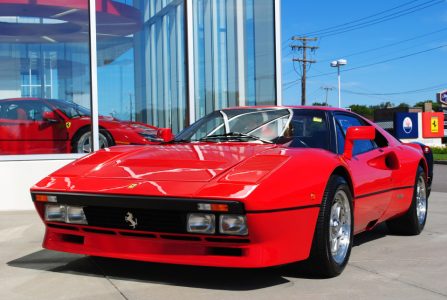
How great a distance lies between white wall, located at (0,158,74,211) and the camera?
7570 mm

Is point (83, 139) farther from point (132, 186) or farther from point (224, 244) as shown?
point (224, 244)

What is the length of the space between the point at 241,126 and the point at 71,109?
4.33m

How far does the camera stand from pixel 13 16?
809cm

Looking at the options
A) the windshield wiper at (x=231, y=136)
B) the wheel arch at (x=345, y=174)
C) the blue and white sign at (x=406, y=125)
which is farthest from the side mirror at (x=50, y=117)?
the blue and white sign at (x=406, y=125)

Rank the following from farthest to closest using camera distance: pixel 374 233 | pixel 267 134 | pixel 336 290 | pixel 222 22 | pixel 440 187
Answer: pixel 440 187
pixel 222 22
pixel 374 233
pixel 267 134
pixel 336 290

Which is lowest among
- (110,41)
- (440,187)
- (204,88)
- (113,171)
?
(440,187)

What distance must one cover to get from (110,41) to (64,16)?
77 centimetres

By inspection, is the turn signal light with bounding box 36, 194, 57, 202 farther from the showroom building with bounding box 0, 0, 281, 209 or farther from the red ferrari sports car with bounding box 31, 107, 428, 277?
the showroom building with bounding box 0, 0, 281, 209

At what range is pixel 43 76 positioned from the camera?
821 centimetres

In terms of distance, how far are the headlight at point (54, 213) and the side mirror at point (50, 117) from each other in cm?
459

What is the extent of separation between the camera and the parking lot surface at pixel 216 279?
3.47m

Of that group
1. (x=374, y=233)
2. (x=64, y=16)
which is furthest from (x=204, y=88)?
(x=374, y=233)

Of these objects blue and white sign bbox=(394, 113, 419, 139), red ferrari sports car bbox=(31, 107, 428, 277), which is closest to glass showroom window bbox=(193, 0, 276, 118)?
red ferrari sports car bbox=(31, 107, 428, 277)

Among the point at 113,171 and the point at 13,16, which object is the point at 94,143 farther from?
the point at 113,171
